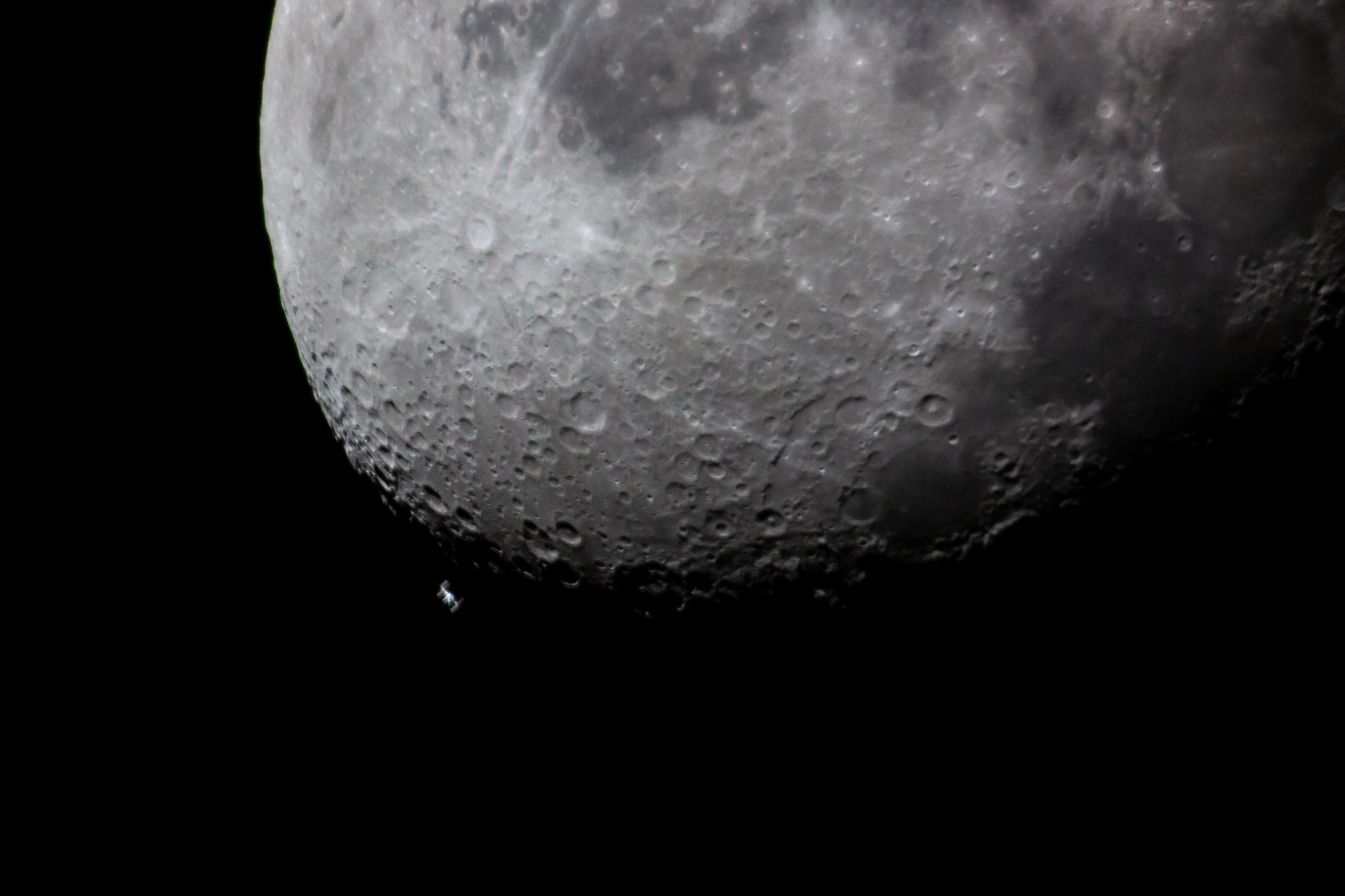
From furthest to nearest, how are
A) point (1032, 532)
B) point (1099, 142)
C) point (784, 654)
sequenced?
point (784, 654), point (1032, 532), point (1099, 142)

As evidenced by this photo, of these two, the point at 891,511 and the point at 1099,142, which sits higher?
the point at 1099,142

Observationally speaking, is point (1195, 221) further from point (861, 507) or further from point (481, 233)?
point (481, 233)

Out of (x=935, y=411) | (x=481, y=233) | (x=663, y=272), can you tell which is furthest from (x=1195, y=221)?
(x=481, y=233)

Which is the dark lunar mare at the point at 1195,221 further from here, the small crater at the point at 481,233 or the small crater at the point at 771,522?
the small crater at the point at 481,233

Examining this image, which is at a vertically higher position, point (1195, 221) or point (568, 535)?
point (1195, 221)

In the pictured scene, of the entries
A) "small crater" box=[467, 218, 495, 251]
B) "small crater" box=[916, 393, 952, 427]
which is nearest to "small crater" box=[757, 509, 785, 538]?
"small crater" box=[916, 393, 952, 427]

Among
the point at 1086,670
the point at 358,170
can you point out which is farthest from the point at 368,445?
the point at 1086,670

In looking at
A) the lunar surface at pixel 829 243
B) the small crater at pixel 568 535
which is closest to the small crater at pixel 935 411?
the lunar surface at pixel 829 243

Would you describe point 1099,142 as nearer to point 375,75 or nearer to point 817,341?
point 817,341
